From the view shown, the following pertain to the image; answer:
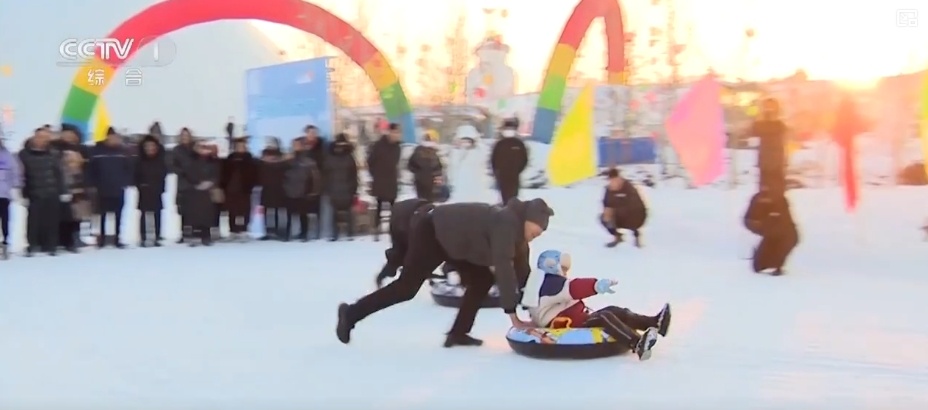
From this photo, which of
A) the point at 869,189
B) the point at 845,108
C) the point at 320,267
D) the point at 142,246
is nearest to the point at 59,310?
the point at 320,267

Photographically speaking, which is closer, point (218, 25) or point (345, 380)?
point (345, 380)

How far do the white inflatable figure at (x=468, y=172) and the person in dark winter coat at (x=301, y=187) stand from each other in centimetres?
519

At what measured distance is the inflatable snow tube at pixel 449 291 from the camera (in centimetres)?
759

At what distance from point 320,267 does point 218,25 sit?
22.1 metres

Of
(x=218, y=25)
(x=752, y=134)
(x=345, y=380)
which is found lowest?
(x=345, y=380)

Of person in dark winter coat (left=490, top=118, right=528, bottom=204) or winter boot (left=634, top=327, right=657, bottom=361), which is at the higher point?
person in dark winter coat (left=490, top=118, right=528, bottom=204)

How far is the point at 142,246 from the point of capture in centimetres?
1198

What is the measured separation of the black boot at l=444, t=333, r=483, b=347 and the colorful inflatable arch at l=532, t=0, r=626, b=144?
1109 cm

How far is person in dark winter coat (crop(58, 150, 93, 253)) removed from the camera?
11.3 m

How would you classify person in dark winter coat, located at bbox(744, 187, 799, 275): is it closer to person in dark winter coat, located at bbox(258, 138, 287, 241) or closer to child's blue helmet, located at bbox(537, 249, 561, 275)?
child's blue helmet, located at bbox(537, 249, 561, 275)

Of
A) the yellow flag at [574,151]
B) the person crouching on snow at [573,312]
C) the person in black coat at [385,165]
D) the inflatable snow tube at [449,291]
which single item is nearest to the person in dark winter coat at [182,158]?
the person in black coat at [385,165]

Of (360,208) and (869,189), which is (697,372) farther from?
(869,189)

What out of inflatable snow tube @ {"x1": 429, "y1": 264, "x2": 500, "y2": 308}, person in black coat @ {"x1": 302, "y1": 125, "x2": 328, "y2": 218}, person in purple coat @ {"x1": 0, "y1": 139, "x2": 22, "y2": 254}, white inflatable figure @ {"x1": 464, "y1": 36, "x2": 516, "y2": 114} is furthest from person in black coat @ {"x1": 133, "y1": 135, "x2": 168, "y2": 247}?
white inflatable figure @ {"x1": 464, "y1": 36, "x2": 516, "y2": 114}

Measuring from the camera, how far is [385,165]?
12.6m
